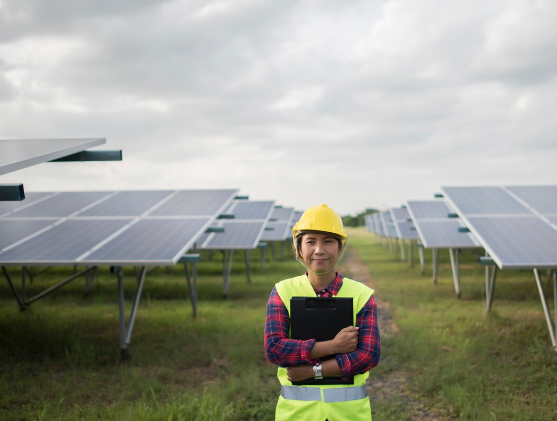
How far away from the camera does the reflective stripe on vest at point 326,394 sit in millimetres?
3049

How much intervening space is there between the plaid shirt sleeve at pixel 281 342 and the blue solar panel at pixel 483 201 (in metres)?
7.09

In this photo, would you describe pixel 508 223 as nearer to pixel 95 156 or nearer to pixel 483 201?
pixel 483 201

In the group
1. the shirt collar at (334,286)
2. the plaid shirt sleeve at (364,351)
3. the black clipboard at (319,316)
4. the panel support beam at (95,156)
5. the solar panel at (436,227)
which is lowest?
the solar panel at (436,227)

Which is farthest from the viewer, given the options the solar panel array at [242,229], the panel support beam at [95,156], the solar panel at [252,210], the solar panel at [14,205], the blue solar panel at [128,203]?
the solar panel at [252,210]

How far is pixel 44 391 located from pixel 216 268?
14068 mm

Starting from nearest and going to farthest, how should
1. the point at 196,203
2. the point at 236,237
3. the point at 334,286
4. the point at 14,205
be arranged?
the point at 334,286 < the point at 196,203 < the point at 14,205 < the point at 236,237

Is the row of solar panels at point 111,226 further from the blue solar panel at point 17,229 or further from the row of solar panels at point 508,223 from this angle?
the row of solar panels at point 508,223

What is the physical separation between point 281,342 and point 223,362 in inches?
200

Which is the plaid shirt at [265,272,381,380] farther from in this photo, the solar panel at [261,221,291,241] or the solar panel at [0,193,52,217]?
the solar panel at [261,221,291,241]

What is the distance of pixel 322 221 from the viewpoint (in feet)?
9.84

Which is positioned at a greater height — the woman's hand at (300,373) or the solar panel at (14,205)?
the solar panel at (14,205)

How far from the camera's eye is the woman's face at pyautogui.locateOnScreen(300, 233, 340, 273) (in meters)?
3.01

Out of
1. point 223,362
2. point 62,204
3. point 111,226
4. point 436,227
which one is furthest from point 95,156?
point 436,227

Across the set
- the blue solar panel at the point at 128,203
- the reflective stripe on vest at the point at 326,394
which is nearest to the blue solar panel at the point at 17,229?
the blue solar panel at the point at 128,203
